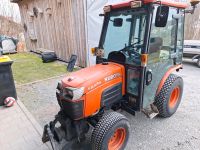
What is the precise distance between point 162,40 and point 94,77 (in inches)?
49.6

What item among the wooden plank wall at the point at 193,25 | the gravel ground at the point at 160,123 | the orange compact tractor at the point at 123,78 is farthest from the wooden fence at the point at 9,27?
the orange compact tractor at the point at 123,78

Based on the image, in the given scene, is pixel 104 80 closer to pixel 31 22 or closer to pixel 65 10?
pixel 65 10

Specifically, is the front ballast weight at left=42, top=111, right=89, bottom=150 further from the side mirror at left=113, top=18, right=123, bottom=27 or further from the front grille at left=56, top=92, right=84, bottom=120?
the side mirror at left=113, top=18, right=123, bottom=27

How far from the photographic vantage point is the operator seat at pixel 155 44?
250 cm

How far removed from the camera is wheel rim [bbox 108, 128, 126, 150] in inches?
96.7

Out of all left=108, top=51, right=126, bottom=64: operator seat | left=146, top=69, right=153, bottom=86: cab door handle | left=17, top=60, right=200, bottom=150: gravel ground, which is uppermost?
left=108, top=51, right=126, bottom=64: operator seat

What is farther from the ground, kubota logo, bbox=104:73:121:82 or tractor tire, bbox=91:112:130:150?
kubota logo, bbox=104:73:121:82

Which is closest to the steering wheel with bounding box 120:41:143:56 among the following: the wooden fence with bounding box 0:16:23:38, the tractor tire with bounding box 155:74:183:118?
the tractor tire with bounding box 155:74:183:118

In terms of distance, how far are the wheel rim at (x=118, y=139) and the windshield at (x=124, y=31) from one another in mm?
1203

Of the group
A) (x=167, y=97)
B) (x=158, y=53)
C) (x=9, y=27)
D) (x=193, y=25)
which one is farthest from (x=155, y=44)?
(x=9, y=27)

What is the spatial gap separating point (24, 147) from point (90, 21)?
4.66 metres

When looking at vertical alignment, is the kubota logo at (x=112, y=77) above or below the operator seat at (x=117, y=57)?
below

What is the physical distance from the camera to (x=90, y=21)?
6.12m

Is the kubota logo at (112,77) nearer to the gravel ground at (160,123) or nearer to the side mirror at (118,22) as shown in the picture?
the side mirror at (118,22)
